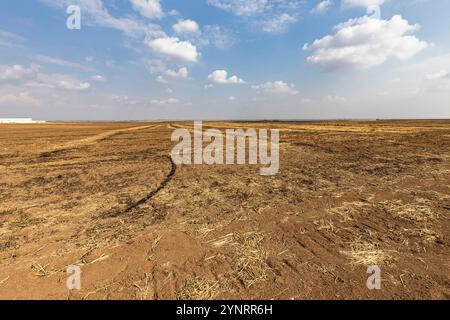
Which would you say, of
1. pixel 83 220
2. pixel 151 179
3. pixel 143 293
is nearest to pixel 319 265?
pixel 143 293

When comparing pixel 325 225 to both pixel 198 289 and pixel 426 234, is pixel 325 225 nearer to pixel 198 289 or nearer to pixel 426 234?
pixel 426 234

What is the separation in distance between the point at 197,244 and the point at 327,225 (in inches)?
117

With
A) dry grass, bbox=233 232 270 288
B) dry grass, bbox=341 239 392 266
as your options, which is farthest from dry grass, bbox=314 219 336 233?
dry grass, bbox=233 232 270 288

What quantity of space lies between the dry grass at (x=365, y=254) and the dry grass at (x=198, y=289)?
94.5 inches

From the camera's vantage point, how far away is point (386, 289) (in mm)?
3662

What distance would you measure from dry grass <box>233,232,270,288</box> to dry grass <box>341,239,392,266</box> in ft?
4.98

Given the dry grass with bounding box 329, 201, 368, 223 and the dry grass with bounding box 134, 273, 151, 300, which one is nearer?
the dry grass with bounding box 134, 273, 151, 300

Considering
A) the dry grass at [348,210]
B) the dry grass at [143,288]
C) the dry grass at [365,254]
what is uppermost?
the dry grass at [348,210]

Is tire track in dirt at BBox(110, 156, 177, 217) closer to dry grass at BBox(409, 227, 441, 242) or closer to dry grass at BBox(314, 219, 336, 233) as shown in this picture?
dry grass at BBox(314, 219, 336, 233)

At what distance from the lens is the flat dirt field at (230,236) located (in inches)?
151

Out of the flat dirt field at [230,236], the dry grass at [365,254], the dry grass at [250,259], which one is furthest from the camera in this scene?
the dry grass at [365,254]

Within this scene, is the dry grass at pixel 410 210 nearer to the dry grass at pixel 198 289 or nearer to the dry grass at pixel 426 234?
the dry grass at pixel 426 234

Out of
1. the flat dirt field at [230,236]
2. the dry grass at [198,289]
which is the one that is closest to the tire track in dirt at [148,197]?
the flat dirt field at [230,236]

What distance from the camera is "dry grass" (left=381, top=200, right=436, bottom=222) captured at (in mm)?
6045
